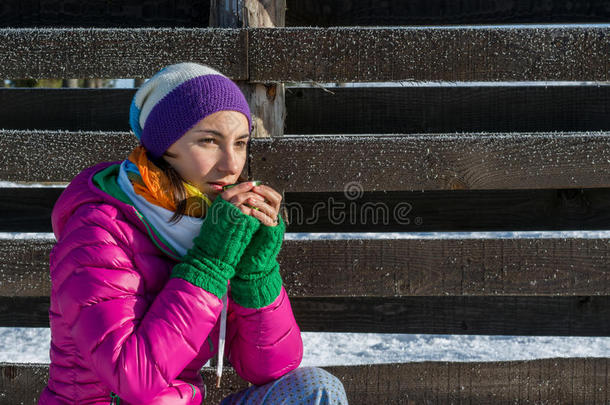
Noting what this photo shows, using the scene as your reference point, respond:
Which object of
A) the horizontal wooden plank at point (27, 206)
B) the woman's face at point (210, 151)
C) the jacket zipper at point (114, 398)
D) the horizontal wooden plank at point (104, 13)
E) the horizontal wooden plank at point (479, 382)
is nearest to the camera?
the jacket zipper at point (114, 398)

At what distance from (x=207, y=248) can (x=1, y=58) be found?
53.3 inches

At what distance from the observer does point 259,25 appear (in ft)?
7.30

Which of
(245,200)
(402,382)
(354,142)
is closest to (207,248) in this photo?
(245,200)

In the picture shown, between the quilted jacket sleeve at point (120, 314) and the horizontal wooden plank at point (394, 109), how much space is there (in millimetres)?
1238

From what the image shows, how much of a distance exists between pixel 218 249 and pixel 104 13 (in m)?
1.51

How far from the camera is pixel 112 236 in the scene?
148 centimetres

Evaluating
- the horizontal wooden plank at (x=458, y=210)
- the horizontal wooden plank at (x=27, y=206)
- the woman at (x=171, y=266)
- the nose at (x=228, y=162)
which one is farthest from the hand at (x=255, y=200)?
the horizontal wooden plank at (x=27, y=206)

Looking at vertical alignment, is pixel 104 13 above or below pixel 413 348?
above

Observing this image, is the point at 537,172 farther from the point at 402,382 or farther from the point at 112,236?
the point at 112,236

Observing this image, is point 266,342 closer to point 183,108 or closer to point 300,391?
point 300,391

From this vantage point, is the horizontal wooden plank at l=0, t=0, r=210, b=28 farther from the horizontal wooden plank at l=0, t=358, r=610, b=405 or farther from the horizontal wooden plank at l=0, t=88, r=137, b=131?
the horizontal wooden plank at l=0, t=358, r=610, b=405

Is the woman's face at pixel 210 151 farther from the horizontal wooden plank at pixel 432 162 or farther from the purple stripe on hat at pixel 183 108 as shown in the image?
the horizontal wooden plank at pixel 432 162

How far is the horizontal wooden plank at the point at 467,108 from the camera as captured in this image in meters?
2.46

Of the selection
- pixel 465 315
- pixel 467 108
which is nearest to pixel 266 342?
pixel 465 315
